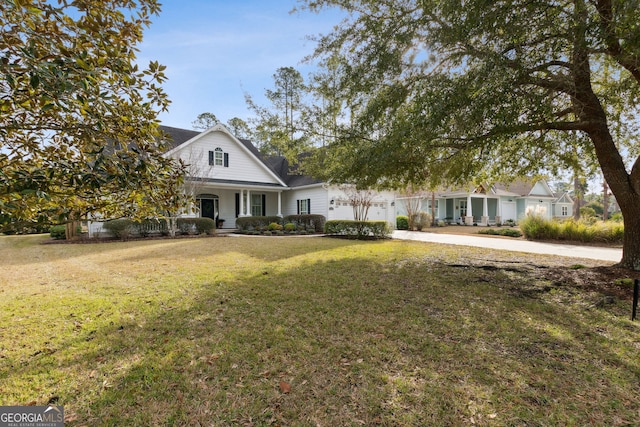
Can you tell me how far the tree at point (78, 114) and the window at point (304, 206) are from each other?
17917 mm

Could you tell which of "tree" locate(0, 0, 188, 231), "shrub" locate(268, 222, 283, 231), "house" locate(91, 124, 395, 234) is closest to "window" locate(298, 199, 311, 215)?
"house" locate(91, 124, 395, 234)

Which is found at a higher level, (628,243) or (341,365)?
(628,243)

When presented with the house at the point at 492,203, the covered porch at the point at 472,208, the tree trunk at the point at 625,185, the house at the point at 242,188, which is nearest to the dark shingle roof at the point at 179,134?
the house at the point at 242,188

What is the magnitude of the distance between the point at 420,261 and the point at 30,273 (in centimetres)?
1008

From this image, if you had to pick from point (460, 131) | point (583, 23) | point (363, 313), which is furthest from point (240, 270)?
point (583, 23)

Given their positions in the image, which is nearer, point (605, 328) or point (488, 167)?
point (605, 328)

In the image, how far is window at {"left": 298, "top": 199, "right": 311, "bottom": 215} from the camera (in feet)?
70.2

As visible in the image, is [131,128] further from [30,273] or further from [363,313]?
[30,273]

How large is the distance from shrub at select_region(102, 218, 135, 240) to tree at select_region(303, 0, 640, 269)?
12.2 meters

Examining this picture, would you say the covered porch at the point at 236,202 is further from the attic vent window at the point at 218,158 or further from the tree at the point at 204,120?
the tree at the point at 204,120

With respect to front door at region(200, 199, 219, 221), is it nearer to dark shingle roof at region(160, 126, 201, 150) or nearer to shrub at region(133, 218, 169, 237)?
shrub at region(133, 218, 169, 237)

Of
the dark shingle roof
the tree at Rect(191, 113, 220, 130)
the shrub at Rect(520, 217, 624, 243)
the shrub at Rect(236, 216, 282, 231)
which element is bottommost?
the shrub at Rect(520, 217, 624, 243)

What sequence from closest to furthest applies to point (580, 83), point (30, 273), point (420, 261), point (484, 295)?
point (484, 295)
point (580, 83)
point (30, 273)
point (420, 261)

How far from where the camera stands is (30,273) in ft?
24.4
